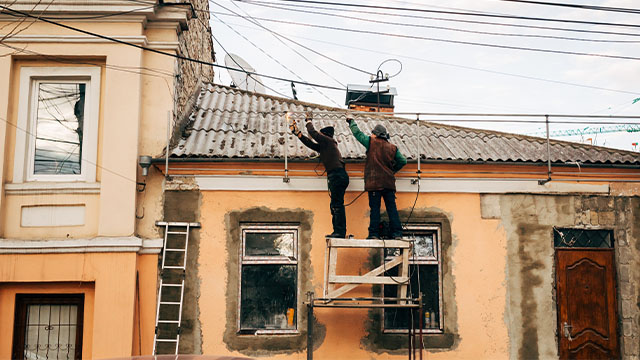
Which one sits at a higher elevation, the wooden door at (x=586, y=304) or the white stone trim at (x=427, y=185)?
the white stone trim at (x=427, y=185)

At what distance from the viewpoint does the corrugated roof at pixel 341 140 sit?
415 inches

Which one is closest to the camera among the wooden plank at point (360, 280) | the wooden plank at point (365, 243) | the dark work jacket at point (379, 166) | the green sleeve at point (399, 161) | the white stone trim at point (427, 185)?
the wooden plank at point (360, 280)

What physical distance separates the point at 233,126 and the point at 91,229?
10.9 ft

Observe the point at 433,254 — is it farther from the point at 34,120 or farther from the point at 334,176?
the point at 34,120

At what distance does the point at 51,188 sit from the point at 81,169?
0.60 meters

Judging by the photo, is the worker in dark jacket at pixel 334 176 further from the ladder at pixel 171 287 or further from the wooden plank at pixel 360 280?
the ladder at pixel 171 287

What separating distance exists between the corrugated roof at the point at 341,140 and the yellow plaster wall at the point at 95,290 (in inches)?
87.2

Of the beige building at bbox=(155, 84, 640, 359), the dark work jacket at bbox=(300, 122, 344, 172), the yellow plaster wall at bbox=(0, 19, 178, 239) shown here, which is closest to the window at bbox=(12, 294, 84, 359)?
the yellow plaster wall at bbox=(0, 19, 178, 239)

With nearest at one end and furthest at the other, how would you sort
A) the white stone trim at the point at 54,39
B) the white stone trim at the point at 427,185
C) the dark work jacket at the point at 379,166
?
the dark work jacket at the point at 379,166 → the white stone trim at the point at 54,39 → the white stone trim at the point at 427,185

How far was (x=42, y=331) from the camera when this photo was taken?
32.4ft

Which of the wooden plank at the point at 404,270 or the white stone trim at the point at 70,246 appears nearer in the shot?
the wooden plank at the point at 404,270

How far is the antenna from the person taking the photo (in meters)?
15.8

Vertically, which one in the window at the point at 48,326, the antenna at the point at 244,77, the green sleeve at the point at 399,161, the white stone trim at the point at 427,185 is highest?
the antenna at the point at 244,77

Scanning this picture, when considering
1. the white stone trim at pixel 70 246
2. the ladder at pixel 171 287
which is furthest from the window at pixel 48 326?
the ladder at pixel 171 287
